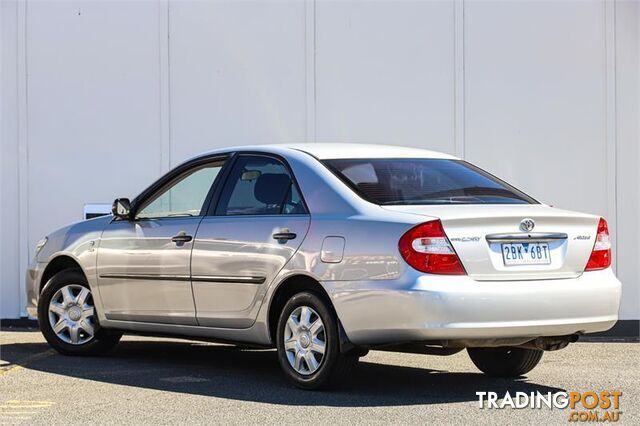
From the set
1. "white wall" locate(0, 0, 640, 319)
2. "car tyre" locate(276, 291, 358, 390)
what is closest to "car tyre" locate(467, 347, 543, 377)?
"car tyre" locate(276, 291, 358, 390)

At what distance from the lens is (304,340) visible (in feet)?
27.5

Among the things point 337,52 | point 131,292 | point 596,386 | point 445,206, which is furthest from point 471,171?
point 337,52

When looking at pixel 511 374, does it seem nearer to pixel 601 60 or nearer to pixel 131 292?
pixel 131 292

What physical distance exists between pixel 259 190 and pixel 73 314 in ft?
7.32

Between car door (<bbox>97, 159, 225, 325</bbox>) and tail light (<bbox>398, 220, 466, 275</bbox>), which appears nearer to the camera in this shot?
tail light (<bbox>398, 220, 466, 275</bbox>)

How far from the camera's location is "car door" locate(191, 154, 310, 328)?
8.62m

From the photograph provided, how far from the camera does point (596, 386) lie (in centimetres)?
876

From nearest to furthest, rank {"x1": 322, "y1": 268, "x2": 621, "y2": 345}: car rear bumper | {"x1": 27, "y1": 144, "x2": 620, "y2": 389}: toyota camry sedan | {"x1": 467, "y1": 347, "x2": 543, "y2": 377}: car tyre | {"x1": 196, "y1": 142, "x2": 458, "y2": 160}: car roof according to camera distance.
→ {"x1": 322, "y1": 268, "x2": 621, "y2": 345}: car rear bumper, {"x1": 27, "y1": 144, "x2": 620, "y2": 389}: toyota camry sedan, {"x1": 196, "y1": 142, "x2": 458, "y2": 160}: car roof, {"x1": 467, "y1": 347, "x2": 543, "y2": 377}: car tyre

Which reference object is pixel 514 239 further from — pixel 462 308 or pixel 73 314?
pixel 73 314

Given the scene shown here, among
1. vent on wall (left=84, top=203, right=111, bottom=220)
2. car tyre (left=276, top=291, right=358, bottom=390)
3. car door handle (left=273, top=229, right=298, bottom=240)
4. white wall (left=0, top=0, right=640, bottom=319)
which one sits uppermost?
white wall (left=0, top=0, right=640, bottom=319)

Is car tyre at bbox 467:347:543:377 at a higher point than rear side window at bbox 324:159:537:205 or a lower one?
lower

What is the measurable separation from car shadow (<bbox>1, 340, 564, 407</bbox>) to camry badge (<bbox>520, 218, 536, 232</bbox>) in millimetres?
1081

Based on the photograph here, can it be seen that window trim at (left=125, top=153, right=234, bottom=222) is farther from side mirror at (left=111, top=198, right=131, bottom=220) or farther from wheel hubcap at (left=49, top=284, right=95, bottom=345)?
wheel hubcap at (left=49, top=284, right=95, bottom=345)

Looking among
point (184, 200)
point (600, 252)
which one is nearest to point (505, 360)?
point (600, 252)
